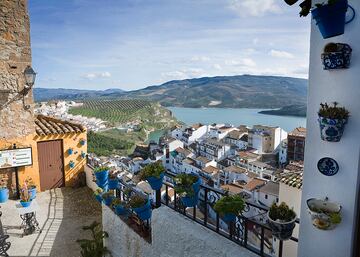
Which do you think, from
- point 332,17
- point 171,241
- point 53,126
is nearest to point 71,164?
point 53,126

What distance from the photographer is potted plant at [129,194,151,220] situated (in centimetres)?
424

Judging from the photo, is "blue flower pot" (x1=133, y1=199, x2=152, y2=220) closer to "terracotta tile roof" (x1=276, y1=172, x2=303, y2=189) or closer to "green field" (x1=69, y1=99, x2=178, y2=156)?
"terracotta tile roof" (x1=276, y1=172, x2=303, y2=189)

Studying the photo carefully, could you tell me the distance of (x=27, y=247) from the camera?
6.30m

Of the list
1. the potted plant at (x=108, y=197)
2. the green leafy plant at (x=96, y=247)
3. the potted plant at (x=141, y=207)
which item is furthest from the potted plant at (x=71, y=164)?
the potted plant at (x=141, y=207)

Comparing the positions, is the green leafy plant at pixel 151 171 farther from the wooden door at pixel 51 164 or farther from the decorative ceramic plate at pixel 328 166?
the wooden door at pixel 51 164

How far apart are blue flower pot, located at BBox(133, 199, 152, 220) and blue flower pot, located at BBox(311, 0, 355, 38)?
3.30 metres

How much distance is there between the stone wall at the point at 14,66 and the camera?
26.9 ft

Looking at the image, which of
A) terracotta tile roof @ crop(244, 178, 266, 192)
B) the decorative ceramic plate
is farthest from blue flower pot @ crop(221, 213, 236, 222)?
terracotta tile roof @ crop(244, 178, 266, 192)

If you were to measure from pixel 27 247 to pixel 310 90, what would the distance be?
667 centimetres

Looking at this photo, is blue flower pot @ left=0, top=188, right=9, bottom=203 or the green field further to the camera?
the green field

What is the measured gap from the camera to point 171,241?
376cm

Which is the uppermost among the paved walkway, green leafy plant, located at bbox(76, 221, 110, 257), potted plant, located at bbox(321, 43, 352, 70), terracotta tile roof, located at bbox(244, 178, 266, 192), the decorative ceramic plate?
potted plant, located at bbox(321, 43, 352, 70)

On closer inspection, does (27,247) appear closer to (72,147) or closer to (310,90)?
(72,147)

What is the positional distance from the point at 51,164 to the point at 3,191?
158 centimetres
